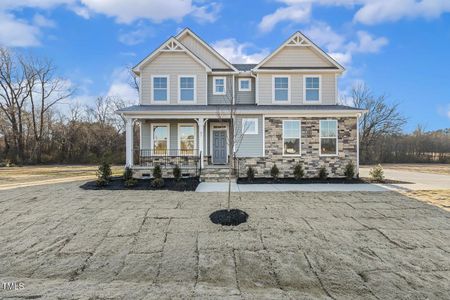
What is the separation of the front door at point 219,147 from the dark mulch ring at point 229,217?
896 cm

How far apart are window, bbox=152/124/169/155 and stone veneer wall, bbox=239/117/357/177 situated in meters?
4.60

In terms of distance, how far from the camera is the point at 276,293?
4.26m

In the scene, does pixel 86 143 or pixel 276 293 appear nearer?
pixel 276 293

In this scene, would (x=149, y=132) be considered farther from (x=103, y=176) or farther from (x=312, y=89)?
(x=312, y=89)

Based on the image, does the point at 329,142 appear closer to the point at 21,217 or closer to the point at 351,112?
the point at 351,112

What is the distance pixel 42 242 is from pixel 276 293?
5.34 meters

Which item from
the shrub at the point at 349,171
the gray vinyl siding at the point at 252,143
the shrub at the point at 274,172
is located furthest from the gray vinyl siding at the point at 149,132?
the shrub at the point at 349,171

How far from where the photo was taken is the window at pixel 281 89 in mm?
16625

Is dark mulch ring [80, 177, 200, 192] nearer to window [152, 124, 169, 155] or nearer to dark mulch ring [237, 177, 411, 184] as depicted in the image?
dark mulch ring [237, 177, 411, 184]

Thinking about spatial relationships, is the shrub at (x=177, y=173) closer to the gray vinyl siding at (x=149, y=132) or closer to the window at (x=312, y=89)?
the gray vinyl siding at (x=149, y=132)

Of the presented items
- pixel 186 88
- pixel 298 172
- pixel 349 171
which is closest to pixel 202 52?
pixel 186 88

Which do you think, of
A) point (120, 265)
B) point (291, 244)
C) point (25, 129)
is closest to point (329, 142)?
point (291, 244)

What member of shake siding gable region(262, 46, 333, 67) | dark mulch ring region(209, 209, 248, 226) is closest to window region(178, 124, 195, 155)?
shake siding gable region(262, 46, 333, 67)

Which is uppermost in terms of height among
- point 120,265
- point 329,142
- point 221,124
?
point 221,124
